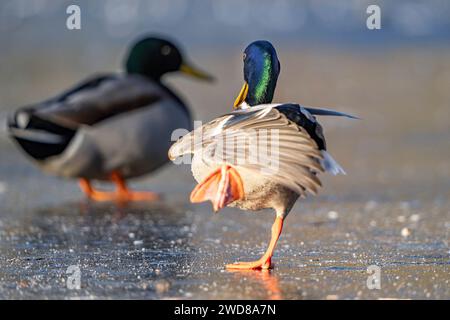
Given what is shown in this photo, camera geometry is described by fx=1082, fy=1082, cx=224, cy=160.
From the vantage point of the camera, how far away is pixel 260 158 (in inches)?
190

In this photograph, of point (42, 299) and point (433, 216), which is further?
point (433, 216)

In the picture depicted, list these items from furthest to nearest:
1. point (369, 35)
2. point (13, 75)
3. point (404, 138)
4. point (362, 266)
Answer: point (369, 35), point (13, 75), point (404, 138), point (362, 266)

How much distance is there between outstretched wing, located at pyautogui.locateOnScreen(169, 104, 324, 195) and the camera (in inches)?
185

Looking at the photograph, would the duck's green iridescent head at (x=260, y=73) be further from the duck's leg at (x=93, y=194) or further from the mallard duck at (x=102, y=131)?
the duck's leg at (x=93, y=194)

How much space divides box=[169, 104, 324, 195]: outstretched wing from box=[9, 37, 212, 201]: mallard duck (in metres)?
3.71

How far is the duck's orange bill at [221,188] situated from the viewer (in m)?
5.02

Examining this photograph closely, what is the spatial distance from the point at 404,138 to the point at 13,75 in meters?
7.47

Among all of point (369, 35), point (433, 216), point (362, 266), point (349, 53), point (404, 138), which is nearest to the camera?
point (362, 266)

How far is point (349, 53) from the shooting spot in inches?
720

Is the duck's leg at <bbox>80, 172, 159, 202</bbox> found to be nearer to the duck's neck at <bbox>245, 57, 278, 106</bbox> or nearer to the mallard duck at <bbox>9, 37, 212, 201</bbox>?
the mallard duck at <bbox>9, 37, 212, 201</bbox>

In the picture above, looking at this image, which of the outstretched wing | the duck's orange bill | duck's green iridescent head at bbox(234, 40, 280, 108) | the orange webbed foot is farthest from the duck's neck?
the orange webbed foot

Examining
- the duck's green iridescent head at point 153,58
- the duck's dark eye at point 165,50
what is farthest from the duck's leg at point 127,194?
the duck's dark eye at point 165,50

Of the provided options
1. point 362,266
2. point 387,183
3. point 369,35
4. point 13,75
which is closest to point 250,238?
point 362,266
